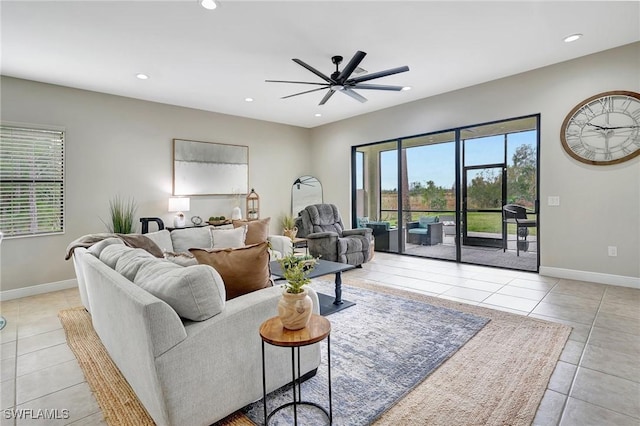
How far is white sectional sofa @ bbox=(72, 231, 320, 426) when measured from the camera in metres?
1.45

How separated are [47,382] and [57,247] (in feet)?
9.70

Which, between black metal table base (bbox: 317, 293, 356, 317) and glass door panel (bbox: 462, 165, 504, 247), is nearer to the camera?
black metal table base (bbox: 317, 293, 356, 317)

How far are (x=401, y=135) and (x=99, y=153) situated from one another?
490 centimetres

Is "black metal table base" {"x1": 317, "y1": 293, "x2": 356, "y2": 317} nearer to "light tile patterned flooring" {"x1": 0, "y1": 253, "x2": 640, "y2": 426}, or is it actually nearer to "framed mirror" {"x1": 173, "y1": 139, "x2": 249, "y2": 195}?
"light tile patterned flooring" {"x1": 0, "y1": 253, "x2": 640, "y2": 426}

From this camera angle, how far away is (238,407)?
1.71 metres

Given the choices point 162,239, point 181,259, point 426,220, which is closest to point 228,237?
point 162,239

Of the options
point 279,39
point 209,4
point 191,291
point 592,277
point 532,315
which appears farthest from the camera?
point 592,277

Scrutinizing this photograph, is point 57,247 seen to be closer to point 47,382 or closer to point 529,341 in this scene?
point 47,382

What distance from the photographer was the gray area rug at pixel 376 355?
179 cm

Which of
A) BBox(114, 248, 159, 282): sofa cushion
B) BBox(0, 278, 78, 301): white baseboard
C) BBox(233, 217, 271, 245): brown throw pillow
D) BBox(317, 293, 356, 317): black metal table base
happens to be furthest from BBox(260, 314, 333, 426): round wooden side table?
BBox(0, 278, 78, 301): white baseboard

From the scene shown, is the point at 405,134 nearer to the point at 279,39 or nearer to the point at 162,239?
the point at 279,39

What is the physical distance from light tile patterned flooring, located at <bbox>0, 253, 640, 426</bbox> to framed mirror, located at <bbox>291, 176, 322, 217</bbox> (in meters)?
2.85

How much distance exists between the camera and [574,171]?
412 cm

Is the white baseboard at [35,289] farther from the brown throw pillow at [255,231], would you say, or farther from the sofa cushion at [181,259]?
the sofa cushion at [181,259]
